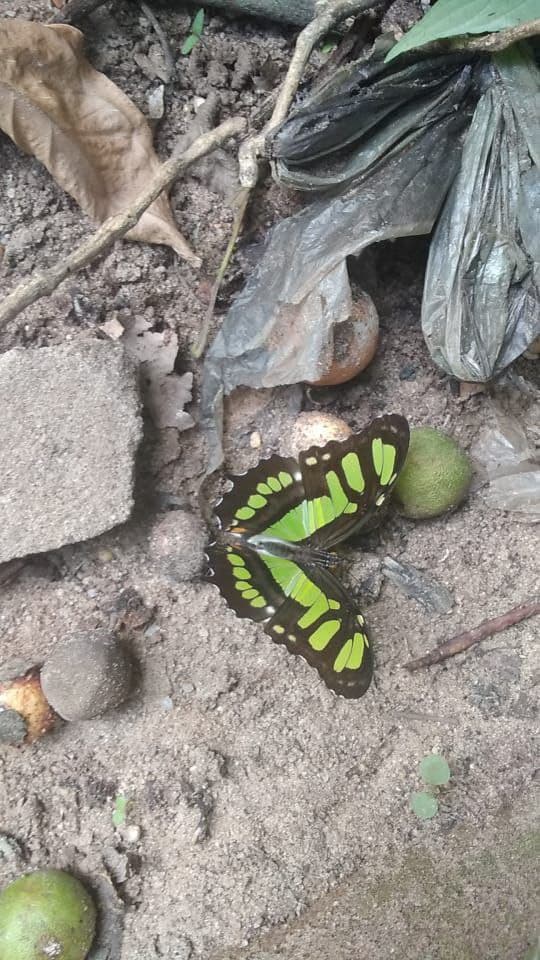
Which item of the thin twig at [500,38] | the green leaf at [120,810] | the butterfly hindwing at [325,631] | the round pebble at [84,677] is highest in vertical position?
the thin twig at [500,38]

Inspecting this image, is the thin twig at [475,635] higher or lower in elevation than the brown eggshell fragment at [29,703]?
higher

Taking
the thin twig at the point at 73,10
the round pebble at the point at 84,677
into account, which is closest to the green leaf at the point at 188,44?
the thin twig at the point at 73,10

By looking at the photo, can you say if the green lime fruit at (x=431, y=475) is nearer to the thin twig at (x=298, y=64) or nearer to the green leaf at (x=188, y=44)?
the thin twig at (x=298, y=64)

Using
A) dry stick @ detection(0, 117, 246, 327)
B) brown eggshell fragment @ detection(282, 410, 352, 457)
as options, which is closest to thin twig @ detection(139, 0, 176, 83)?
dry stick @ detection(0, 117, 246, 327)

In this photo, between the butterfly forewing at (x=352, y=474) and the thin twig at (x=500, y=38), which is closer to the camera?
the thin twig at (x=500, y=38)

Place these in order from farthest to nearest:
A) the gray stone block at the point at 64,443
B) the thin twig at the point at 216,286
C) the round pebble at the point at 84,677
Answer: the thin twig at the point at 216,286, the gray stone block at the point at 64,443, the round pebble at the point at 84,677

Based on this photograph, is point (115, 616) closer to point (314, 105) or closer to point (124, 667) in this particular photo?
point (124, 667)

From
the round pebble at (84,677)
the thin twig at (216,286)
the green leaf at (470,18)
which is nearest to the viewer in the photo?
the green leaf at (470,18)

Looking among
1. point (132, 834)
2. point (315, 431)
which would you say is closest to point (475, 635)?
point (315, 431)
